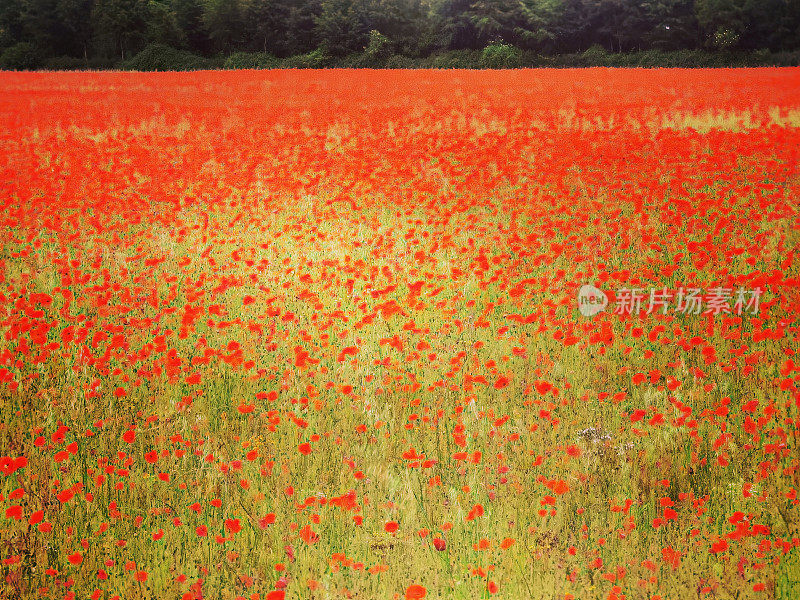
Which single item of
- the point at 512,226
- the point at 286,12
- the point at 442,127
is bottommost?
the point at 512,226

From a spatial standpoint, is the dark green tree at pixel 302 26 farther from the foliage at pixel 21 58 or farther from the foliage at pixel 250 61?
the foliage at pixel 21 58

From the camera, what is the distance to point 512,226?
7102mm

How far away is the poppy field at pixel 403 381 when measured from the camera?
8.95ft

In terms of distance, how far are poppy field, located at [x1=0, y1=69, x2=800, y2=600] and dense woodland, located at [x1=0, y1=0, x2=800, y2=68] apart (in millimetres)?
31520

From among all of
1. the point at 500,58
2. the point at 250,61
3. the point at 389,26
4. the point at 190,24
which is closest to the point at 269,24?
the point at 190,24

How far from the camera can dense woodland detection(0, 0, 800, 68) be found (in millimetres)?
38781

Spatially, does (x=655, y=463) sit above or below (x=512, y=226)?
below

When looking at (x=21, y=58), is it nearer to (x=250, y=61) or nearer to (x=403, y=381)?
(x=250, y=61)

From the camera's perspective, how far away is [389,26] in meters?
41.2

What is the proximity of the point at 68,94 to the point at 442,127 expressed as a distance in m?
12.1

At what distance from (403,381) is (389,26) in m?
40.9

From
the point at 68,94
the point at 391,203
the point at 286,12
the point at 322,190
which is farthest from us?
the point at 286,12

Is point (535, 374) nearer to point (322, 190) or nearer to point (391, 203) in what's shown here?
point (391, 203)

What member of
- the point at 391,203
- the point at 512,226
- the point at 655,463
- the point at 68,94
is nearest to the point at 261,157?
the point at 391,203
